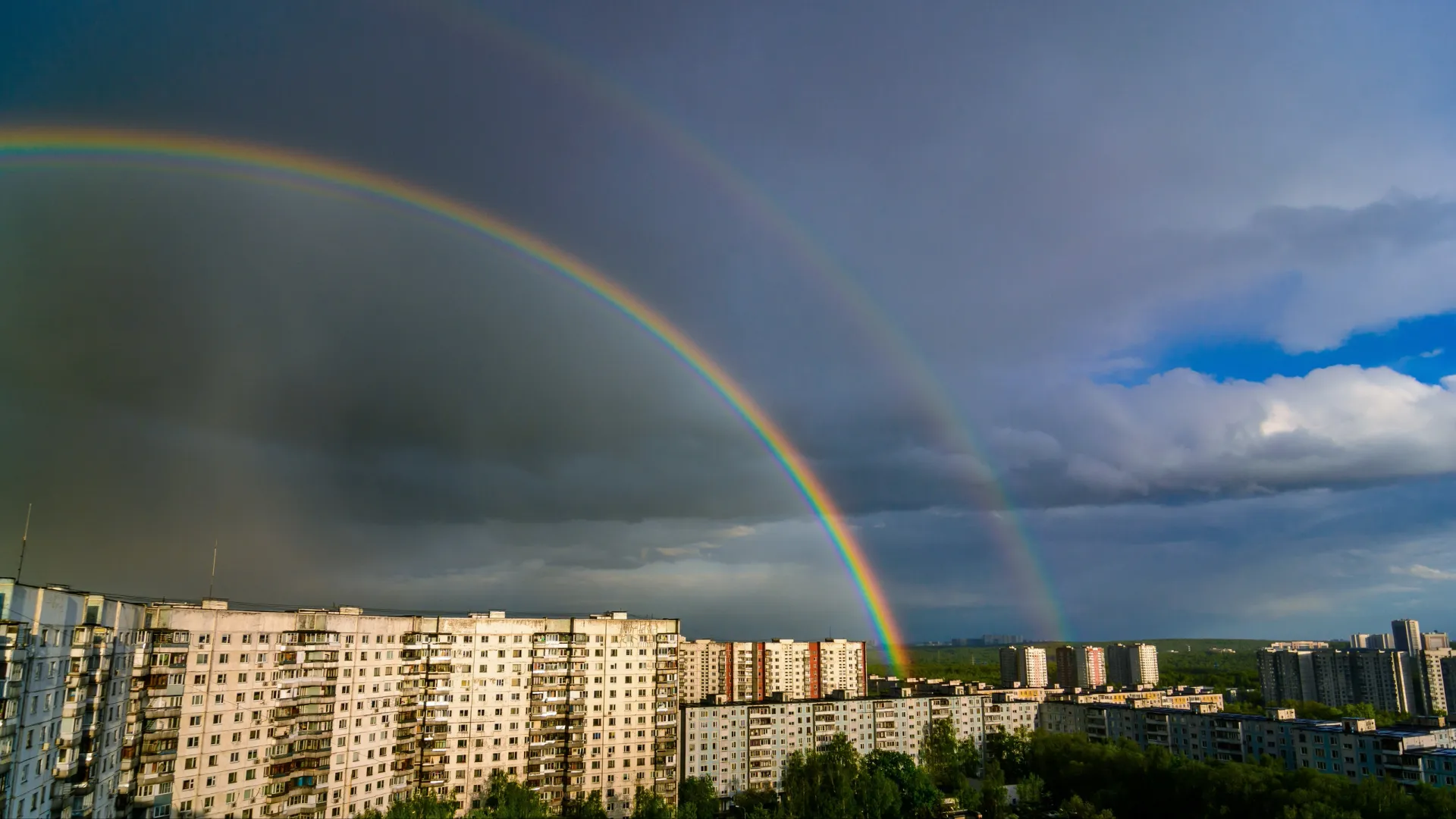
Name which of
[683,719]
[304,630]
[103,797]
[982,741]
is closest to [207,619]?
[304,630]

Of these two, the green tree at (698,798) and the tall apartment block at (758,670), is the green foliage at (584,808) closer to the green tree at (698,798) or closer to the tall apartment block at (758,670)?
the green tree at (698,798)

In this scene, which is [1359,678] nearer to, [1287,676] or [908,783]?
[1287,676]

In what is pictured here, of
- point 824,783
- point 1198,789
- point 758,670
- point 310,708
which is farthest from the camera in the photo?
point 758,670

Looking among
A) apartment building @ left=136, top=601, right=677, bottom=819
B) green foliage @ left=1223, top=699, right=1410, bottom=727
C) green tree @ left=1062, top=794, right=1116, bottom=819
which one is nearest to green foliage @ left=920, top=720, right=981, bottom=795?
green tree @ left=1062, top=794, right=1116, bottom=819

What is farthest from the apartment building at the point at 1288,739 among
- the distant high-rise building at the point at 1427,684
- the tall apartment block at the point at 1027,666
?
the tall apartment block at the point at 1027,666

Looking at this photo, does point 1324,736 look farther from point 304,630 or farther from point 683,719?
point 304,630

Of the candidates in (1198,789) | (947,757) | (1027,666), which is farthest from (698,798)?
(1027,666)

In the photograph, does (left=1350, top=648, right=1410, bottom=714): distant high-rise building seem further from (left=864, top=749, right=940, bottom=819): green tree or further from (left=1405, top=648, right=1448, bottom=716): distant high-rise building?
(left=864, top=749, right=940, bottom=819): green tree
